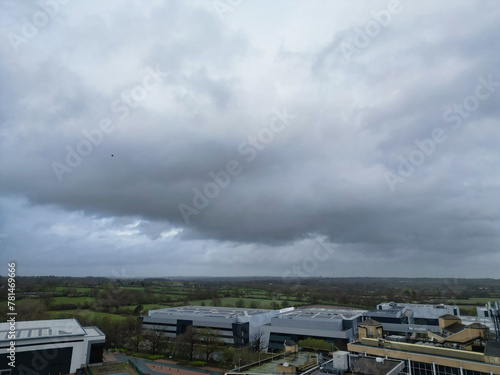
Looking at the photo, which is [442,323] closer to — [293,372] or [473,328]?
[473,328]

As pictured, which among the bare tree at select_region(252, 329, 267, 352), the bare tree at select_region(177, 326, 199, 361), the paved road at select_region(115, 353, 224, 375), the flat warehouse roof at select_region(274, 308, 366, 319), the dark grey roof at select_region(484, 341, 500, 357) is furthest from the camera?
the flat warehouse roof at select_region(274, 308, 366, 319)

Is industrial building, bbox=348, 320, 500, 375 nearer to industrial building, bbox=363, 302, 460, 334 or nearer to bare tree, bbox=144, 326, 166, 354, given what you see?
industrial building, bbox=363, 302, 460, 334

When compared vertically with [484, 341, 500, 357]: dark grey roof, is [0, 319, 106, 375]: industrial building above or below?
below

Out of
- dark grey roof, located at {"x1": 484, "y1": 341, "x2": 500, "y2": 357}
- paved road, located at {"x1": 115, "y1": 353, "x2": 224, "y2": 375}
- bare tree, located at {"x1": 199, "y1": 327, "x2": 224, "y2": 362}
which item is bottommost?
paved road, located at {"x1": 115, "y1": 353, "x2": 224, "y2": 375}

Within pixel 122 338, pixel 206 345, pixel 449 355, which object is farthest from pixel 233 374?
pixel 122 338

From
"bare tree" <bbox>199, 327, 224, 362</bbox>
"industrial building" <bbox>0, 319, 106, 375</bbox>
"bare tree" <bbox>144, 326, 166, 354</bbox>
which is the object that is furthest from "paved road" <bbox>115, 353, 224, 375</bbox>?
"industrial building" <bbox>0, 319, 106, 375</bbox>

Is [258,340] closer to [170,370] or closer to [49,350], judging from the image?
[170,370]

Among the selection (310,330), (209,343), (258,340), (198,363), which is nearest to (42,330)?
(198,363)
